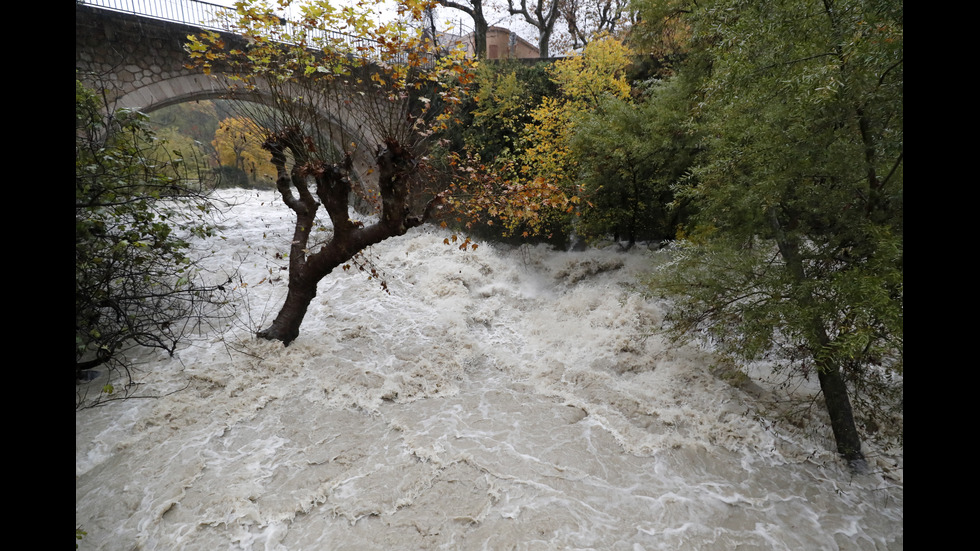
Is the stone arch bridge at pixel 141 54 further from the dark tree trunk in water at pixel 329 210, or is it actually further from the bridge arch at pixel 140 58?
the dark tree trunk in water at pixel 329 210

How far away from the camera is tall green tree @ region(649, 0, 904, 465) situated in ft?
10.0

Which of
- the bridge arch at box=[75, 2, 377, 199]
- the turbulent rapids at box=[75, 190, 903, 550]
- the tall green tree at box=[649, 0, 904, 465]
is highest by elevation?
the bridge arch at box=[75, 2, 377, 199]

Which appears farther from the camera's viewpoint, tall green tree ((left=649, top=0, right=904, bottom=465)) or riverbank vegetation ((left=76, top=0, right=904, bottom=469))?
riverbank vegetation ((left=76, top=0, right=904, bottom=469))

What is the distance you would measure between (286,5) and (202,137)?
2070 cm

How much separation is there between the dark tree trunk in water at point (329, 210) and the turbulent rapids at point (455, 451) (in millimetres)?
704

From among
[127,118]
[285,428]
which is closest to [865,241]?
[285,428]

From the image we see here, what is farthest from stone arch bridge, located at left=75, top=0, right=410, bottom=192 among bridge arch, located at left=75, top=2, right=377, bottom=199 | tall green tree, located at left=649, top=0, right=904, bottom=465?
tall green tree, located at left=649, top=0, right=904, bottom=465

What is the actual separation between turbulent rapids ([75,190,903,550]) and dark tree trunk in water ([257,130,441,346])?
704mm

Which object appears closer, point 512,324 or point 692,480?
point 692,480

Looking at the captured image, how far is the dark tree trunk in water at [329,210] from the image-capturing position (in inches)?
215

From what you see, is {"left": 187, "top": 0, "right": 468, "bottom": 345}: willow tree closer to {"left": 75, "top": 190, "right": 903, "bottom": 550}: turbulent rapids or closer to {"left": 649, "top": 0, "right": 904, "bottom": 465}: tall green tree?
{"left": 75, "top": 190, "right": 903, "bottom": 550}: turbulent rapids

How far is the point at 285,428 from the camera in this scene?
4.80 meters
